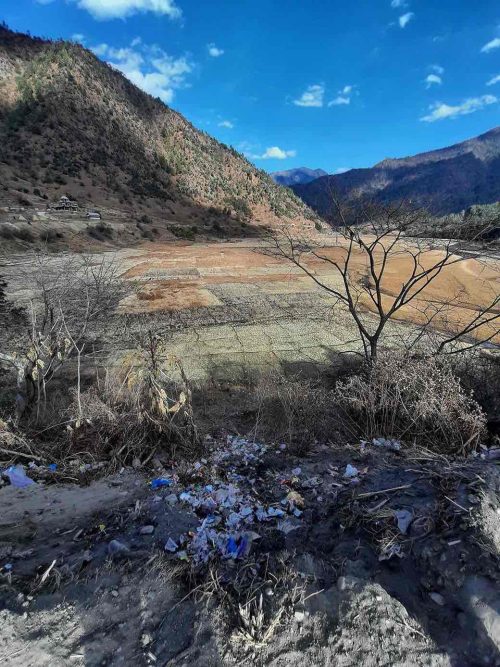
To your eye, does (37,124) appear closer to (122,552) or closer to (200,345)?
(200,345)

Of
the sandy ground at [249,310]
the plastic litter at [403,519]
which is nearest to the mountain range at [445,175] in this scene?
the sandy ground at [249,310]

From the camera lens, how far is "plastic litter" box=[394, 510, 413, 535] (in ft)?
10.4

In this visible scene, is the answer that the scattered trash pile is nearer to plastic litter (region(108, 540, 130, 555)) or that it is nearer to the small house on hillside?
plastic litter (region(108, 540, 130, 555))

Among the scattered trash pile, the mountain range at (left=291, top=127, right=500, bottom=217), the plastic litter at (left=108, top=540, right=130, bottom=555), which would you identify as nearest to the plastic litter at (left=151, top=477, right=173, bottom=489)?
the scattered trash pile

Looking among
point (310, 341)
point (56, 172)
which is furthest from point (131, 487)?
point (56, 172)

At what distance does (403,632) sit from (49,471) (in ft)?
13.6

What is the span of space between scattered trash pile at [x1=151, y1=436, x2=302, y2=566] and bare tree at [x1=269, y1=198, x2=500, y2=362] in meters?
3.85

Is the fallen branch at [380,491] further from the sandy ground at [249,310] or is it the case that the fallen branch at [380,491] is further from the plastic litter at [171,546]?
the sandy ground at [249,310]

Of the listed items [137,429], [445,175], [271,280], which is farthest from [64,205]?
[445,175]

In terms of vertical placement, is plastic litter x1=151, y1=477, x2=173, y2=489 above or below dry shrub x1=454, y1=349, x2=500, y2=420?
below

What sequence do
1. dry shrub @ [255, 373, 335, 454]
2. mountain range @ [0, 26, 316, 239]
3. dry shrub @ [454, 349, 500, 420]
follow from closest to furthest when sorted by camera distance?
dry shrub @ [255, 373, 335, 454], dry shrub @ [454, 349, 500, 420], mountain range @ [0, 26, 316, 239]

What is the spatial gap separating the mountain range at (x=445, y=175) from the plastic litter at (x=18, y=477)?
106275 millimetres

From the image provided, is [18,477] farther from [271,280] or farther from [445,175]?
[445,175]

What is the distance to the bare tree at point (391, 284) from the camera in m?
7.28
